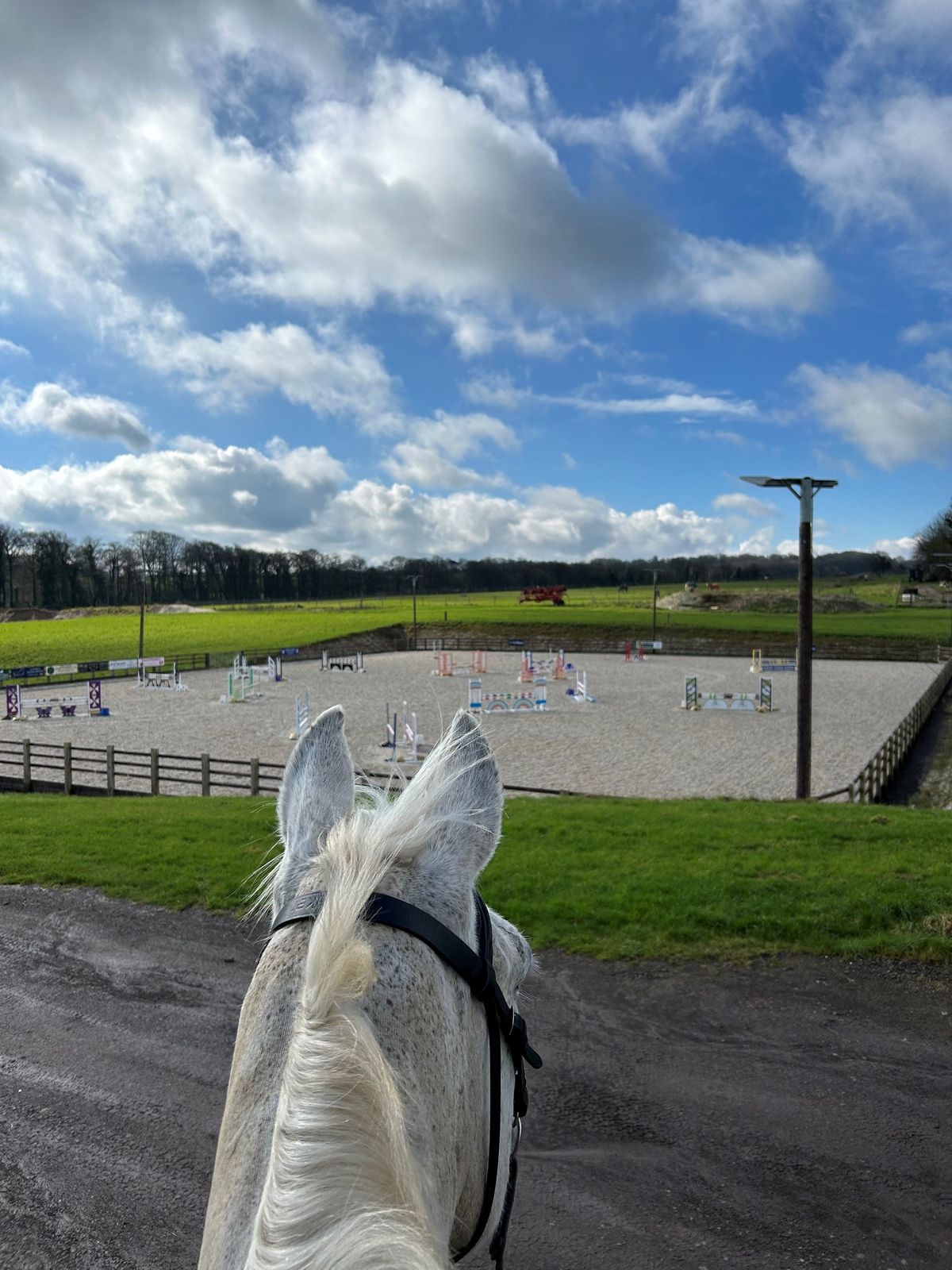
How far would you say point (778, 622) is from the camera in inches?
2724

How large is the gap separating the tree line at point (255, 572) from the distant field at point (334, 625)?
5.54 meters

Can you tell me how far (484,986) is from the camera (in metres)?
1.40

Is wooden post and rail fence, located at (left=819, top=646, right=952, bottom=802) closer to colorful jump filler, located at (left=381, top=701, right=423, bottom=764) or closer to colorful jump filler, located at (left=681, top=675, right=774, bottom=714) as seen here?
colorful jump filler, located at (left=681, top=675, right=774, bottom=714)

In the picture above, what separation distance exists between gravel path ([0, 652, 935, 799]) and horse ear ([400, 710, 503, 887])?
14.8 meters

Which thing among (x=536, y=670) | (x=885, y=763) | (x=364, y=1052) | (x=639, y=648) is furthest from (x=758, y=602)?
(x=364, y=1052)

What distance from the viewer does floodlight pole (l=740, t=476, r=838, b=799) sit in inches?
510

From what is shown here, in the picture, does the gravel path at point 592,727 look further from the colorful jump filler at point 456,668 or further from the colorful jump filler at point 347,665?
the colorful jump filler at point 347,665

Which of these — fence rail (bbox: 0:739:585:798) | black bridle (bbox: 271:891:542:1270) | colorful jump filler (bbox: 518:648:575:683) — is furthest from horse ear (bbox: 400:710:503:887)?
colorful jump filler (bbox: 518:648:575:683)

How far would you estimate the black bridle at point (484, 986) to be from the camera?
128cm

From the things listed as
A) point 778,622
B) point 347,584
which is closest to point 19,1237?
point 778,622

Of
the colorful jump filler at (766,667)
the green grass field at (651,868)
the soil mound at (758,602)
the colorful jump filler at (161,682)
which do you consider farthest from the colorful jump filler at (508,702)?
the soil mound at (758,602)

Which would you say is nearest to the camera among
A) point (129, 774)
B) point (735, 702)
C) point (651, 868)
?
point (651, 868)

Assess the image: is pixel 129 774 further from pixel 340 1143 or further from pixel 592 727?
pixel 340 1143

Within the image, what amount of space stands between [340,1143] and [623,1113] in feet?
13.0
